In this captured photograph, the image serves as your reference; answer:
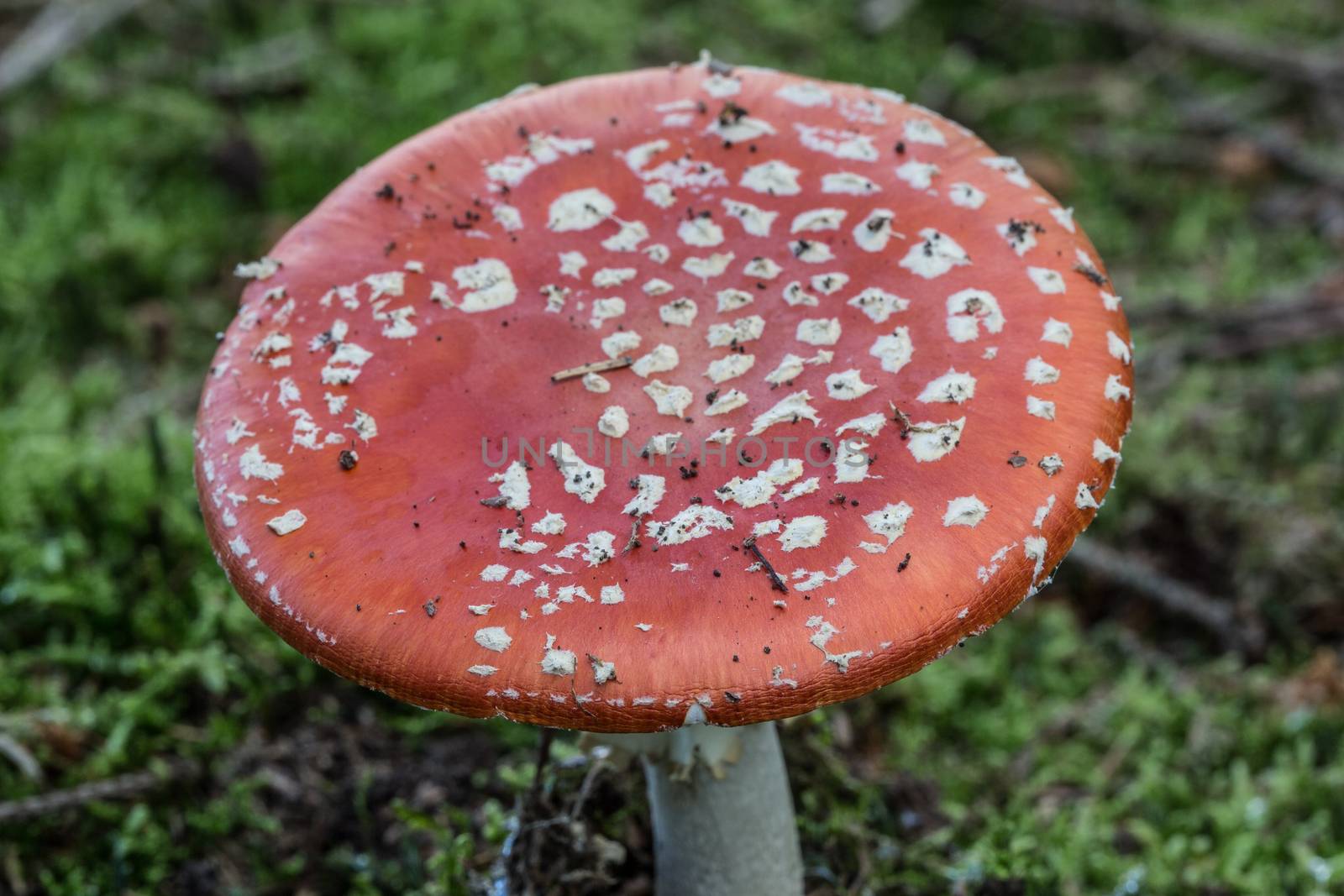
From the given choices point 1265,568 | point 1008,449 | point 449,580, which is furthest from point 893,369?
point 1265,568

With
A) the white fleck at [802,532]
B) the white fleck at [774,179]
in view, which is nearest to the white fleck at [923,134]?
the white fleck at [774,179]

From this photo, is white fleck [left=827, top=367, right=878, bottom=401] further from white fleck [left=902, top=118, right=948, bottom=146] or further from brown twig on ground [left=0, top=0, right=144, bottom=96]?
brown twig on ground [left=0, top=0, right=144, bottom=96]

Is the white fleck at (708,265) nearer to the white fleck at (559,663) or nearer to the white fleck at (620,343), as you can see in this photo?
the white fleck at (620,343)

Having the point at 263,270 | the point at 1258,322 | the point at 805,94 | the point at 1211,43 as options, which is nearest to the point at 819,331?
the point at 805,94

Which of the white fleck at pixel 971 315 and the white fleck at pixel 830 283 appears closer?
the white fleck at pixel 971 315

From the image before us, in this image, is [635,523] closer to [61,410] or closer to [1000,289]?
[1000,289]

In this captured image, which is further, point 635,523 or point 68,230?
point 68,230
